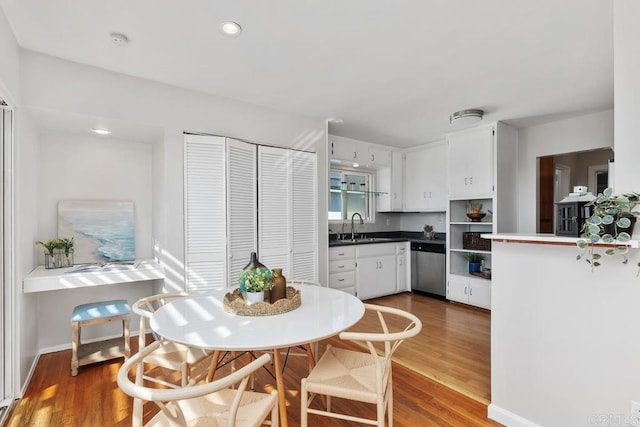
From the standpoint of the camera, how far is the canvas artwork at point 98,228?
295 centimetres

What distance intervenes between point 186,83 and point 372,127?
2.37m

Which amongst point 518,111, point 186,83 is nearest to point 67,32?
point 186,83

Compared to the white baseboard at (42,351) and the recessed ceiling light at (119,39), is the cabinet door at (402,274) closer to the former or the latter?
the white baseboard at (42,351)

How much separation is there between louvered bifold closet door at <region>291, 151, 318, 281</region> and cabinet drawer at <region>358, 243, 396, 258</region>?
37.3 inches

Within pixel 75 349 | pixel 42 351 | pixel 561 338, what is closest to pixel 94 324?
pixel 75 349

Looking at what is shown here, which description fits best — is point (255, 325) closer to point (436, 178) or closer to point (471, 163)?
point (471, 163)

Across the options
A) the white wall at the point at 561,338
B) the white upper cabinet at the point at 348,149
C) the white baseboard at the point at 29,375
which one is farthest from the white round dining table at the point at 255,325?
the white upper cabinet at the point at 348,149

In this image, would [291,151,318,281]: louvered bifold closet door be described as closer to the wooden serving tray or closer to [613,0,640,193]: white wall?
the wooden serving tray

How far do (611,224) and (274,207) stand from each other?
268 centimetres

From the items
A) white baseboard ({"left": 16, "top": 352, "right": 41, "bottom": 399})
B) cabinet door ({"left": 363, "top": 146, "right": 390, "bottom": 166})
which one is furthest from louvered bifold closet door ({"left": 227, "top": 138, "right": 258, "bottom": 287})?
cabinet door ({"left": 363, "top": 146, "right": 390, "bottom": 166})

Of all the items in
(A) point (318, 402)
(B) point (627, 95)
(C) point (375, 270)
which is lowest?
(A) point (318, 402)

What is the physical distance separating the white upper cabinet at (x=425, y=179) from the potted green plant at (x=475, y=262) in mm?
789

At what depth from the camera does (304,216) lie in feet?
11.9

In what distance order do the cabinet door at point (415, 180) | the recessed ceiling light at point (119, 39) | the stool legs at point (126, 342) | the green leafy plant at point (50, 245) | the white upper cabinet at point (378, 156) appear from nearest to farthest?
the recessed ceiling light at point (119, 39), the stool legs at point (126, 342), the green leafy plant at point (50, 245), the white upper cabinet at point (378, 156), the cabinet door at point (415, 180)
